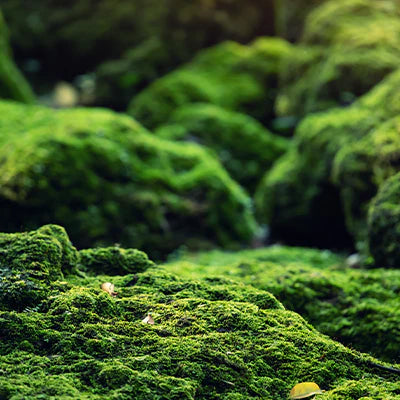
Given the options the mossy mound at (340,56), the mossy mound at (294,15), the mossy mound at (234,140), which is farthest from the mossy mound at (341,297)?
the mossy mound at (294,15)

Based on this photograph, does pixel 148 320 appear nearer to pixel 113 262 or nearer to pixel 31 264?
pixel 31 264

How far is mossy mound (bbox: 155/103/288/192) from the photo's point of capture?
1201cm

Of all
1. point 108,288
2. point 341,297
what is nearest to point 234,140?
point 341,297

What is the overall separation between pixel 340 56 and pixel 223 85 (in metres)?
5.51

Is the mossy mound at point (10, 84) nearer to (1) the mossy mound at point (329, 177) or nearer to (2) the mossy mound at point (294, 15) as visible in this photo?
(1) the mossy mound at point (329, 177)

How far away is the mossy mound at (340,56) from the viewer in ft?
31.7

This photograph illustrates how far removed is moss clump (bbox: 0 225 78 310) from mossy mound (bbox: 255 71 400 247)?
4023 millimetres

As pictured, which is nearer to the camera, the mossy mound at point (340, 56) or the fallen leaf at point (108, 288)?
the fallen leaf at point (108, 288)

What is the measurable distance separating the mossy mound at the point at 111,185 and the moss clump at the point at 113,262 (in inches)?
141

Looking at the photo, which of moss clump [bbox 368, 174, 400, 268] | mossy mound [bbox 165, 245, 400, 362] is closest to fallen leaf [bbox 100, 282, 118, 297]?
mossy mound [bbox 165, 245, 400, 362]

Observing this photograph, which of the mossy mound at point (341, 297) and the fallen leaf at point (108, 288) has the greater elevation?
the fallen leaf at point (108, 288)

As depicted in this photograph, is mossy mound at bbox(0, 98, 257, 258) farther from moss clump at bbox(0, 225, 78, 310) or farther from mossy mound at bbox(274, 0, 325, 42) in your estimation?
mossy mound at bbox(274, 0, 325, 42)

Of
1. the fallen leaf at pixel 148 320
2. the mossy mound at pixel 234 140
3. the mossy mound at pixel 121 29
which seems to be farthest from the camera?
the mossy mound at pixel 121 29

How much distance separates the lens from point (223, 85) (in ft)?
50.3
